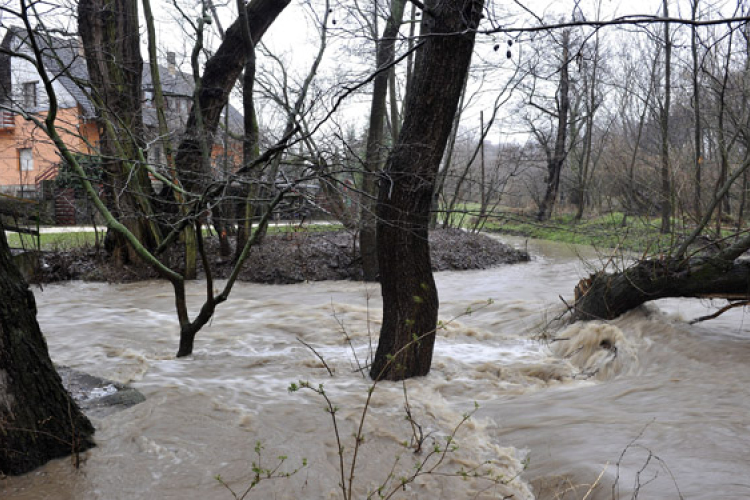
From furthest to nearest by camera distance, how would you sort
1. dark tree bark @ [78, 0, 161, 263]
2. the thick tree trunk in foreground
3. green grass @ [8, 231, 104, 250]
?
green grass @ [8, 231, 104, 250] < dark tree bark @ [78, 0, 161, 263] < the thick tree trunk in foreground

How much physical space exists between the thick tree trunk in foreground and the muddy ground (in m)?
10.2

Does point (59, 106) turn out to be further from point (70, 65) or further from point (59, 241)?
point (59, 241)

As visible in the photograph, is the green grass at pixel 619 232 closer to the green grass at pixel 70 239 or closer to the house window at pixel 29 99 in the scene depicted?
the green grass at pixel 70 239

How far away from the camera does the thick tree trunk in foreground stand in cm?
349

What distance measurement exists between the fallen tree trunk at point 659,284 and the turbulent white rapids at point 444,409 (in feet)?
1.14

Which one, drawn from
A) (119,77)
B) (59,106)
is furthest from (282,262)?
(59,106)

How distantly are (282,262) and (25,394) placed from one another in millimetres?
11469

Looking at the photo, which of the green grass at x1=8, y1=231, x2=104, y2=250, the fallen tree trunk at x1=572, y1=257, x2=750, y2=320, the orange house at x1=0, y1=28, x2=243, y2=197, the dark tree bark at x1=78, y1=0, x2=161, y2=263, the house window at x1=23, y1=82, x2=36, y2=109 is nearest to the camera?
the fallen tree trunk at x1=572, y1=257, x2=750, y2=320

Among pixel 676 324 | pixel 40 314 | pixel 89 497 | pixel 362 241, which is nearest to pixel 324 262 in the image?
pixel 362 241

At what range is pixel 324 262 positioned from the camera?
51.0ft

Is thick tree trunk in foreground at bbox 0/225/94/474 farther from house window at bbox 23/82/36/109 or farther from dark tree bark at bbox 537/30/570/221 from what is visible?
dark tree bark at bbox 537/30/570/221

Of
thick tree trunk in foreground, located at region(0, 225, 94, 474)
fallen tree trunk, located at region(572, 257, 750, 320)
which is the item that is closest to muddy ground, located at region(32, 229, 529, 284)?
fallen tree trunk, located at region(572, 257, 750, 320)

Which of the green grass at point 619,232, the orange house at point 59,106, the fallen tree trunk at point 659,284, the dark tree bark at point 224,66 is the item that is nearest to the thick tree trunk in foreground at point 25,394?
the orange house at point 59,106

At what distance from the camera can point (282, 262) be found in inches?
592
